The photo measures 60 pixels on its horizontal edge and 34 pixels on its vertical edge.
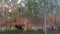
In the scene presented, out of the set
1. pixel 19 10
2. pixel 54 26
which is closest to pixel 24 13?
pixel 19 10

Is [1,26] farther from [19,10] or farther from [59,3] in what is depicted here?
[59,3]

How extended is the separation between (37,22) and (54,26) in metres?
0.24

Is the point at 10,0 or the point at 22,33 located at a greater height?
the point at 10,0

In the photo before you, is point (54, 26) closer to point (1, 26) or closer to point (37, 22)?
point (37, 22)

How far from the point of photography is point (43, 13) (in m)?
6.20

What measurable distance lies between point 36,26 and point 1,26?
1.59 feet

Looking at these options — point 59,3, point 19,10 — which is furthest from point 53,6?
point 19,10

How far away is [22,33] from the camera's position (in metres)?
6.20

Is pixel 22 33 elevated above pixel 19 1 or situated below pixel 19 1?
below

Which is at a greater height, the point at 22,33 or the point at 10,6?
the point at 10,6

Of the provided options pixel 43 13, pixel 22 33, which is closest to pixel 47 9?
pixel 43 13

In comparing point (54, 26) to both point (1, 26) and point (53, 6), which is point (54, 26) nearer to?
point (53, 6)

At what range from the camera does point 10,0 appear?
619 cm

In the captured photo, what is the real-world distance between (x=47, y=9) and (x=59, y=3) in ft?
0.61
